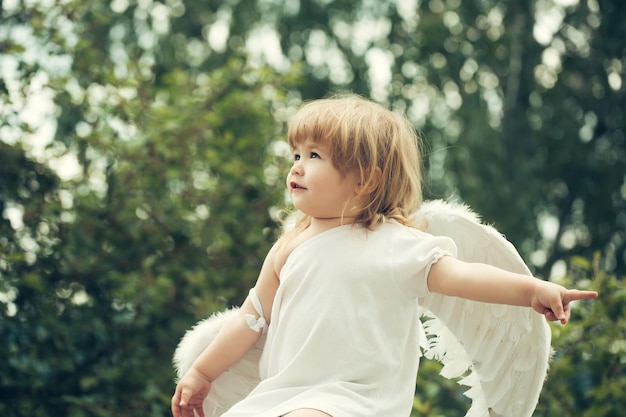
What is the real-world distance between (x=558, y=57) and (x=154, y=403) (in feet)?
21.5

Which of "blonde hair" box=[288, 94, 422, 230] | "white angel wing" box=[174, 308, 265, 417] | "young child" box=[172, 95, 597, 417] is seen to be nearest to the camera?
"young child" box=[172, 95, 597, 417]

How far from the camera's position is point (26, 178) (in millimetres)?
3988

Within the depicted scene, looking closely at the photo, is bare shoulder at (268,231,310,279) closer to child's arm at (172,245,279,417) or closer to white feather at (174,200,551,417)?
child's arm at (172,245,279,417)

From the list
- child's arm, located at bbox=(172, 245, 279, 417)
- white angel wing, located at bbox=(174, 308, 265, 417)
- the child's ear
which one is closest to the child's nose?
the child's ear

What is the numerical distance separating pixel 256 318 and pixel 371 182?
1.56 ft

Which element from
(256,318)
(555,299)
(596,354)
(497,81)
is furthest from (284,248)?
(497,81)

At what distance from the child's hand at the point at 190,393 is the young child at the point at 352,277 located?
0.54ft

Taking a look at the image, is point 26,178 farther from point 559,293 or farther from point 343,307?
point 559,293

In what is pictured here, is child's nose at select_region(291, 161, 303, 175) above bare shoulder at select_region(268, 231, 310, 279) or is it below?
above

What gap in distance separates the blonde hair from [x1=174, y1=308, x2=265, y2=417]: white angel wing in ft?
1.63

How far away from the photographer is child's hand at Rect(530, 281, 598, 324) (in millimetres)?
1923

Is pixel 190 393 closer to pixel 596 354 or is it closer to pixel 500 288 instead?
pixel 500 288

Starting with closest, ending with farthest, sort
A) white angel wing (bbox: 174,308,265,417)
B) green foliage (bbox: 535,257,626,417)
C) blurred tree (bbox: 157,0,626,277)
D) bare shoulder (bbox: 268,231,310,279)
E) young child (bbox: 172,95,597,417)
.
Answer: young child (bbox: 172,95,597,417)
bare shoulder (bbox: 268,231,310,279)
white angel wing (bbox: 174,308,265,417)
green foliage (bbox: 535,257,626,417)
blurred tree (bbox: 157,0,626,277)

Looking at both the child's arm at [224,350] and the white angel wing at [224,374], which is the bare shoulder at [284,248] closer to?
the child's arm at [224,350]
